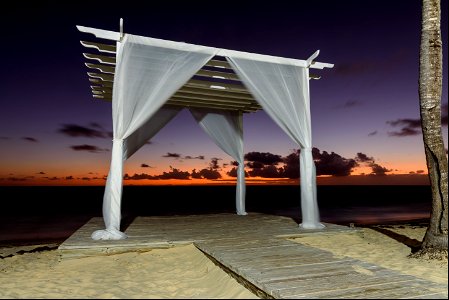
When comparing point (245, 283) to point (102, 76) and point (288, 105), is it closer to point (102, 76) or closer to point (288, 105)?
point (288, 105)

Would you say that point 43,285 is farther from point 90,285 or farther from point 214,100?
point 214,100

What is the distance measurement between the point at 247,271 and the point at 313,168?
9.76 ft

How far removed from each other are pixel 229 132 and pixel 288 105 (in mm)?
2687

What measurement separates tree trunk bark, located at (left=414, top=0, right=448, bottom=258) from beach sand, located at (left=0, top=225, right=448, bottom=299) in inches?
12.8

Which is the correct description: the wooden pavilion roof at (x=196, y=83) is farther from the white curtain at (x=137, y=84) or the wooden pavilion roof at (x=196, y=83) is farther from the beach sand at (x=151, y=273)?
the beach sand at (x=151, y=273)

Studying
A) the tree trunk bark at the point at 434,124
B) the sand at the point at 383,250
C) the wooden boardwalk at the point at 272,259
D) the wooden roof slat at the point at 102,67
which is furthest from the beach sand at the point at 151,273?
the wooden roof slat at the point at 102,67

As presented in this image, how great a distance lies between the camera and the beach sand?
321cm

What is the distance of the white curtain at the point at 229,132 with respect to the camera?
322 inches

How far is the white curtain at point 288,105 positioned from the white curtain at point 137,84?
78 centimetres

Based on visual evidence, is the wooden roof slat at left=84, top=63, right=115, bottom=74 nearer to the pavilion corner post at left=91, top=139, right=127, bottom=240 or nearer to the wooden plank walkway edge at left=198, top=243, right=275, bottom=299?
the pavilion corner post at left=91, top=139, right=127, bottom=240

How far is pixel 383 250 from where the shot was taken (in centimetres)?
496

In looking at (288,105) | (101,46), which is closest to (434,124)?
(288,105)

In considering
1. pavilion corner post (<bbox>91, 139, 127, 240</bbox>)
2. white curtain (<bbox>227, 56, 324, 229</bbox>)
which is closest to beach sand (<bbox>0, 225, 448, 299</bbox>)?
pavilion corner post (<bbox>91, 139, 127, 240</bbox>)

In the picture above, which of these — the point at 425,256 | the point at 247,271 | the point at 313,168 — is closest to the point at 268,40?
the point at 313,168
